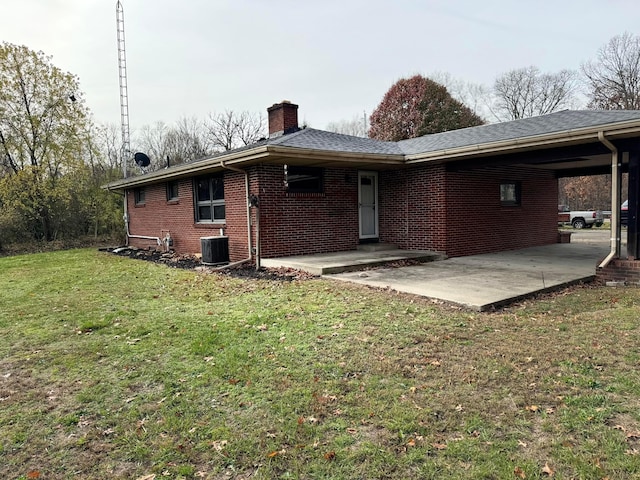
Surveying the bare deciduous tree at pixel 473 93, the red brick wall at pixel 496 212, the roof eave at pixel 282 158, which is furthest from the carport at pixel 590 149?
the bare deciduous tree at pixel 473 93

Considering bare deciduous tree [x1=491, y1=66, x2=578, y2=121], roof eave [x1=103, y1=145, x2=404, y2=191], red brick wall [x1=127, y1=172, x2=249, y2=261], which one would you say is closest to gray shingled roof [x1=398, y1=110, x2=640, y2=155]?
roof eave [x1=103, y1=145, x2=404, y2=191]

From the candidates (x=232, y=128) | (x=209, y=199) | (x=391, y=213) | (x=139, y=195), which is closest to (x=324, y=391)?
(x=391, y=213)

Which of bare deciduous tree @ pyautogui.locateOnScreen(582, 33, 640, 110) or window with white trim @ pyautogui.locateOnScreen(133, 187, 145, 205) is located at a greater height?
bare deciduous tree @ pyautogui.locateOnScreen(582, 33, 640, 110)

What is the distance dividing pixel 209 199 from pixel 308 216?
10.4 ft

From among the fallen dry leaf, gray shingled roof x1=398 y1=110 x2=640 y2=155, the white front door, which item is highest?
gray shingled roof x1=398 y1=110 x2=640 y2=155

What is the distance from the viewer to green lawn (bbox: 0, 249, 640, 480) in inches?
92.5

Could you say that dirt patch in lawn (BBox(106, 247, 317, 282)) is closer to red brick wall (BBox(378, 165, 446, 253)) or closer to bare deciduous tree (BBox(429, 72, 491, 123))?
red brick wall (BBox(378, 165, 446, 253))

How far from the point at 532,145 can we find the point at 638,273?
2743 millimetres

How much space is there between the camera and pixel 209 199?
11695 mm

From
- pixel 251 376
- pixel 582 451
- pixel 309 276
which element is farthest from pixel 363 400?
pixel 309 276

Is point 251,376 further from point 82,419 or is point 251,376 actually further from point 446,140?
point 446,140

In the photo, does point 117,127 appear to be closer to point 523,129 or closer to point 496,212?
point 496,212

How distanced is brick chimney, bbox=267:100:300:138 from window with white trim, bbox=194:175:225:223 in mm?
2507

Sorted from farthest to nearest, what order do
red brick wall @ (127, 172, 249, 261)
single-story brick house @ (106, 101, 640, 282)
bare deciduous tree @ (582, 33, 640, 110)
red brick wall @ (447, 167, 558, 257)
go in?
1. bare deciduous tree @ (582, 33, 640, 110)
2. red brick wall @ (447, 167, 558, 257)
3. red brick wall @ (127, 172, 249, 261)
4. single-story brick house @ (106, 101, 640, 282)
